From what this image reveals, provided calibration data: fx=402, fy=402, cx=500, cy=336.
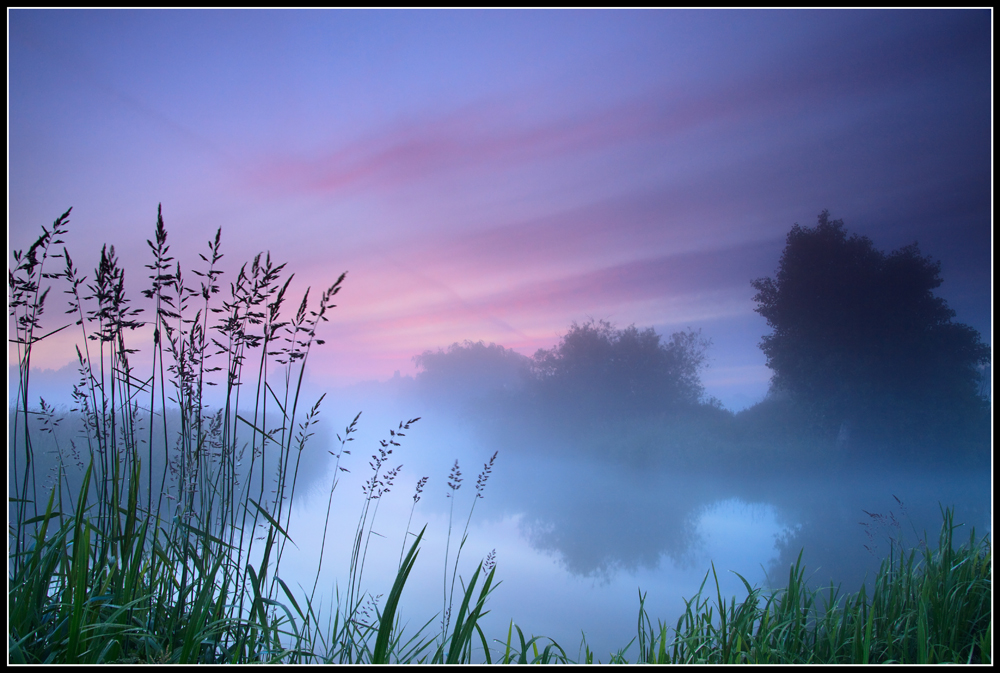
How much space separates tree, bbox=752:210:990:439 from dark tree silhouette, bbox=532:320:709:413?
0.84 metres

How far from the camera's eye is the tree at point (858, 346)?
11.6 ft

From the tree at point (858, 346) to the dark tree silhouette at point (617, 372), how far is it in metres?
0.84

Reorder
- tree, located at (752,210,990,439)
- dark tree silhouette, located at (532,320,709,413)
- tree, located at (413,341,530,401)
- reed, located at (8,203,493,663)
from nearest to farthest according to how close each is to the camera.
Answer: reed, located at (8,203,493,663)
tree, located at (413,341,530,401)
tree, located at (752,210,990,439)
dark tree silhouette, located at (532,320,709,413)

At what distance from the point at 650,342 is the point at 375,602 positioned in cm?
336

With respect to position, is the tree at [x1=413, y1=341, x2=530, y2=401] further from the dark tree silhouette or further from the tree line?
the dark tree silhouette

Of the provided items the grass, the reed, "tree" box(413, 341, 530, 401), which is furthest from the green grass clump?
"tree" box(413, 341, 530, 401)

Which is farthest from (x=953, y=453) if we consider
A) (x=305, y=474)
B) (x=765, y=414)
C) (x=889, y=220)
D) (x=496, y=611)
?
(x=305, y=474)

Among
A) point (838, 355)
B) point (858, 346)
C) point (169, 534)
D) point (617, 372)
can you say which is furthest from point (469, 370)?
point (858, 346)

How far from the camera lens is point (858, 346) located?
387 centimetres

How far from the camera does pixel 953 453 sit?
352 centimetres

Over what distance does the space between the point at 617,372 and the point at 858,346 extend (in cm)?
225

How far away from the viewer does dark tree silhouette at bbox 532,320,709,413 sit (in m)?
3.98

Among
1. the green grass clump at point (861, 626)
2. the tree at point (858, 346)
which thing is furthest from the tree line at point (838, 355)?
the green grass clump at point (861, 626)

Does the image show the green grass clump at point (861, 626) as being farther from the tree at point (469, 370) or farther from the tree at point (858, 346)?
the tree at point (469, 370)
